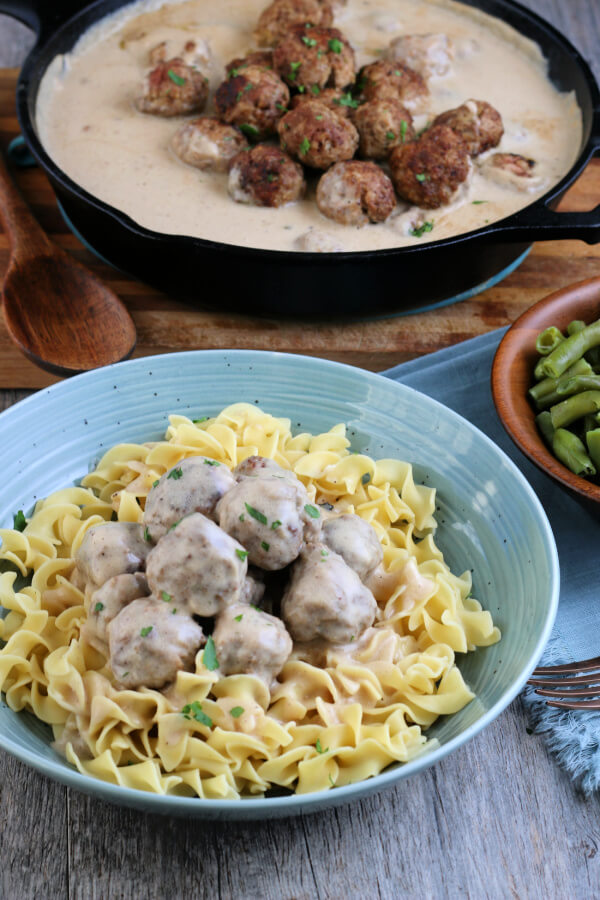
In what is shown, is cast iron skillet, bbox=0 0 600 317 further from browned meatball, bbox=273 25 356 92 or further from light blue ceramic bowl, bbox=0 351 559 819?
browned meatball, bbox=273 25 356 92

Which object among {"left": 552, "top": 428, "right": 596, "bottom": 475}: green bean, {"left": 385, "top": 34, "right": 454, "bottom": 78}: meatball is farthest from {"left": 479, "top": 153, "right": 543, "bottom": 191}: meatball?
{"left": 552, "top": 428, "right": 596, "bottom": 475}: green bean

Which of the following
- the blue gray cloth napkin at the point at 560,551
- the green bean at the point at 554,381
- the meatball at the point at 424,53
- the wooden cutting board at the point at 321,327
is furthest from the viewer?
the meatball at the point at 424,53

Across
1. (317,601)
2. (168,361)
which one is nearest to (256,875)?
(317,601)

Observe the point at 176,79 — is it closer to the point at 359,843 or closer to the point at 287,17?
the point at 287,17

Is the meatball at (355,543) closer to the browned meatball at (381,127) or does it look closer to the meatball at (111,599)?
the meatball at (111,599)

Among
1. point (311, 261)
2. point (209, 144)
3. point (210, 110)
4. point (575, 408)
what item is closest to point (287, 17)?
point (210, 110)

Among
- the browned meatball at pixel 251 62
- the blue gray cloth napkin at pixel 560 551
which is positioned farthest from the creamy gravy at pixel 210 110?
the blue gray cloth napkin at pixel 560 551

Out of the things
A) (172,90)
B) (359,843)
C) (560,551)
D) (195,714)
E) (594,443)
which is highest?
(172,90)
